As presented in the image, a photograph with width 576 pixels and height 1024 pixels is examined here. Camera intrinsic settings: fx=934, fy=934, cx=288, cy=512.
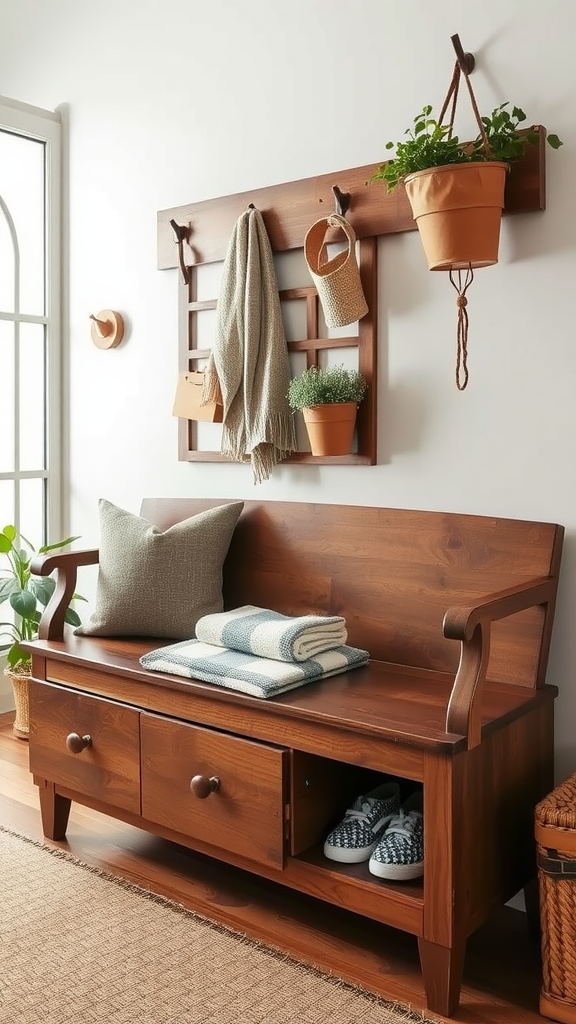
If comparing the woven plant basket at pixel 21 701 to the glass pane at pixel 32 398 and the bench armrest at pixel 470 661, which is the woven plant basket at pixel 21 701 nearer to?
the glass pane at pixel 32 398

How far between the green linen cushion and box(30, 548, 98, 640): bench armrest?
0.26 ft

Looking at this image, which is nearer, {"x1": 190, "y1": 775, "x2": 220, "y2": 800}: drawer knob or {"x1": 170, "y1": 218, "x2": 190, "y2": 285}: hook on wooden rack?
{"x1": 190, "y1": 775, "x2": 220, "y2": 800}: drawer knob

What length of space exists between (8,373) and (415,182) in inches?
71.3

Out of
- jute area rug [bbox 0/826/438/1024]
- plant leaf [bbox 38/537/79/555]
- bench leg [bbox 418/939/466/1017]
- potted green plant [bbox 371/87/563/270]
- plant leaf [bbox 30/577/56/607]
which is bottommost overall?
jute area rug [bbox 0/826/438/1024]

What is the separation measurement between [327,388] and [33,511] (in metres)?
1.48

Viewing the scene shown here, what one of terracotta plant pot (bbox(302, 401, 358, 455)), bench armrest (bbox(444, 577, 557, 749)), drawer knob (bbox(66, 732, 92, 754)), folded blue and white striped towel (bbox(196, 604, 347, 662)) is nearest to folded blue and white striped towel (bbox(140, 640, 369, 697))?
folded blue and white striped towel (bbox(196, 604, 347, 662))

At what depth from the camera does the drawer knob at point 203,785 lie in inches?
77.9

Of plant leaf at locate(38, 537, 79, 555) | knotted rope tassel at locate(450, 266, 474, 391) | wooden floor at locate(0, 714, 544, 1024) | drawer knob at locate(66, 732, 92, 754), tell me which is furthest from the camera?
plant leaf at locate(38, 537, 79, 555)

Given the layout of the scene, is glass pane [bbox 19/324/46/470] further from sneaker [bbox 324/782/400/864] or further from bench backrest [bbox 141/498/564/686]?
sneaker [bbox 324/782/400/864]

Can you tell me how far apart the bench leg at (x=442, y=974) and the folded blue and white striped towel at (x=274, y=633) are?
0.64 meters

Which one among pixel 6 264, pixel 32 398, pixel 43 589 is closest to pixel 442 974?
pixel 43 589

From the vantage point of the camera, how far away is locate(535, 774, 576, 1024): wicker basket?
5.42 feet

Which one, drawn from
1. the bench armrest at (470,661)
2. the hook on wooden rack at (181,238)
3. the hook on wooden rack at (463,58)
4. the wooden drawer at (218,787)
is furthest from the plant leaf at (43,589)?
the hook on wooden rack at (463,58)

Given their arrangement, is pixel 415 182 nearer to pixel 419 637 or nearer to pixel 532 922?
pixel 419 637
